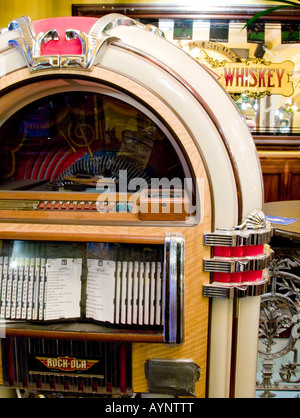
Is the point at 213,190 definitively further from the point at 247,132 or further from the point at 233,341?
the point at 233,341

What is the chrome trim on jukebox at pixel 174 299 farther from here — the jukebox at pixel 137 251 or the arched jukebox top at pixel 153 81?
the arched jukebox top at pixel 153 81

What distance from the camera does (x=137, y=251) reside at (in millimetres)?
1024

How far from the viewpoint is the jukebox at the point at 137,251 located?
969 millimetres

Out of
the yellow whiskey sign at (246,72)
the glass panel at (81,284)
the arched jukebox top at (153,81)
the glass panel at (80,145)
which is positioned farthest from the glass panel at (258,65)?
the glass panel at (81,284)

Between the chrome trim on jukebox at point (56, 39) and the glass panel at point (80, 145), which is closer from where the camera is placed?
the chrome trim on jukebox at point (56, 39)

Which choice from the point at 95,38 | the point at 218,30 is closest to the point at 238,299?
the point at 95,38

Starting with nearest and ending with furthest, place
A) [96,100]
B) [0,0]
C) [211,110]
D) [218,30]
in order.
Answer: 1. [211,110]
2. [96,100]
3. [0,0]
4. [218,30]

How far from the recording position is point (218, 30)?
3.75 m

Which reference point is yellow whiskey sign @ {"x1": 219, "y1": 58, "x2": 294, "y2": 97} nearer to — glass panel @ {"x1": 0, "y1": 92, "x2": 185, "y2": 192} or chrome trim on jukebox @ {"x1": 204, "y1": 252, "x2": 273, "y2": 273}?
glass panel @ {"x1": 0, "y1": 92, "x2": 185, "y2": 192}

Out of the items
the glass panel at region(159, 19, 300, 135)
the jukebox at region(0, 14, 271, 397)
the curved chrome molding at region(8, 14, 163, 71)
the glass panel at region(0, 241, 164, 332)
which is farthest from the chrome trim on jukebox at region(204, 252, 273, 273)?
the glass panel at region(159, 19, 300, 135)

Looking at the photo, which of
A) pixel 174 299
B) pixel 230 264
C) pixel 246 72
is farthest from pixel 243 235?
pixel 246 72

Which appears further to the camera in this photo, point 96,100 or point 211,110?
point 96,100

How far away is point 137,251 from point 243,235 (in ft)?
0.90

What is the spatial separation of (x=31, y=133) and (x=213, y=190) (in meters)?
0.66
